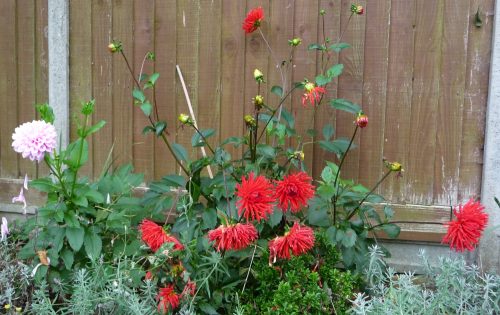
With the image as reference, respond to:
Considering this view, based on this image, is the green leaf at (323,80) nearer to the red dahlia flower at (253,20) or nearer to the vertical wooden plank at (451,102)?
the red dahlia flower at (253,20)

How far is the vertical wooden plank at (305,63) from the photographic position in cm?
279

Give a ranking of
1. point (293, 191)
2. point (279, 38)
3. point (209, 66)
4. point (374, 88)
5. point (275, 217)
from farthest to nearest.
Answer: point (209, 66) < point (279, 38) < point (374, 88) < point (275, 217) < point (293, 191)

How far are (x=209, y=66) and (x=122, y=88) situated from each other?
533 millimetres

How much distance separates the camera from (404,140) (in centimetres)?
273

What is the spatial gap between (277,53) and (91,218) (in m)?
1.24

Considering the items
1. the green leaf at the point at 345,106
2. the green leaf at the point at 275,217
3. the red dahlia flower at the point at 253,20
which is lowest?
the green leaf at the point at 275,217

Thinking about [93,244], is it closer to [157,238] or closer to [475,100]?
[157,238]

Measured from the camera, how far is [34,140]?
2.06m

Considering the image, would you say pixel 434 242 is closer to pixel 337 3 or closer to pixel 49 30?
pixel 337 3

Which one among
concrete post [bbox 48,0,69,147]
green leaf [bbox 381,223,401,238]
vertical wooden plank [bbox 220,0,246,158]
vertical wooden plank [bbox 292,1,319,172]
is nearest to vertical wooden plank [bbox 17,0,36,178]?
concrete post [bbox 48,0,69,147]

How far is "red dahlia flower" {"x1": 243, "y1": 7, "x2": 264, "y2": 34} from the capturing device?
2627 millimetres

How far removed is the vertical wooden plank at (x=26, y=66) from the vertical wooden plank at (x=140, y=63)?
0.68 meters

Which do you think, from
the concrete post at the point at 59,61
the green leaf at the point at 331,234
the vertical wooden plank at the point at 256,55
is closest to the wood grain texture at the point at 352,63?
the vertical wooden plank at the point at 256,55

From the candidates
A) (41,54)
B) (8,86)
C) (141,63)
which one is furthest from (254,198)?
(8,86)
